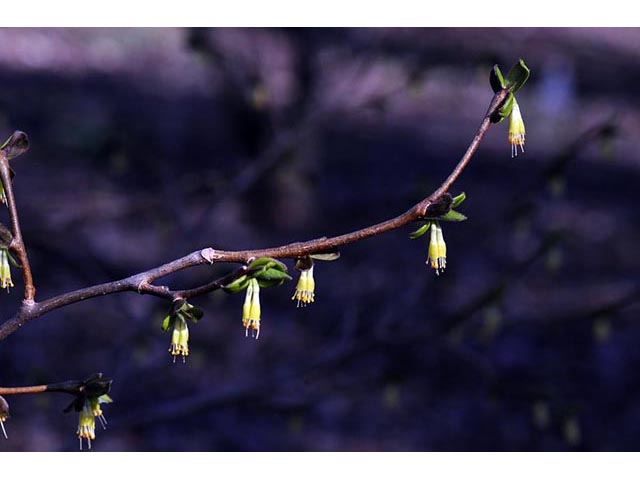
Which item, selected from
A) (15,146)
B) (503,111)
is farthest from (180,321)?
(503,111)

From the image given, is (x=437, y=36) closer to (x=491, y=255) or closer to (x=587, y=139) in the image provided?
(x=491, y=255)

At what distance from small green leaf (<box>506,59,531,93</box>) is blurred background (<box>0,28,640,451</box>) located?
69.3 inches

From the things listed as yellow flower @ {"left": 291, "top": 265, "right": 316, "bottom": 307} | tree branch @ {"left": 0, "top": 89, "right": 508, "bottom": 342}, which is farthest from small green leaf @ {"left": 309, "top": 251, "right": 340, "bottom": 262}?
yellow flower @ {"left": 291, "top": 265, "right": 316, "bottom": 307}

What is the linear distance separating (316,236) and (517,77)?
24.8 ft

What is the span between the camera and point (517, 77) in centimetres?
145

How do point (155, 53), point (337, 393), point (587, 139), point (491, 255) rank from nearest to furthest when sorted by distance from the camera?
point (587, 139), point (337, 393), point (491, 255), point (155, 53)

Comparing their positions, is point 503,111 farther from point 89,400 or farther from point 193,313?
point 89,400

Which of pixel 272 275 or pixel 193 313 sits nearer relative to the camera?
pixel 272 275

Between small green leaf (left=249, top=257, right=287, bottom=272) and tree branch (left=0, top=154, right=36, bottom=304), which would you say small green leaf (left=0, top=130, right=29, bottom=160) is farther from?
small green leaf (left=249, top=257, right=287, bottom=272)

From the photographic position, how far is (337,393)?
635 centimetres

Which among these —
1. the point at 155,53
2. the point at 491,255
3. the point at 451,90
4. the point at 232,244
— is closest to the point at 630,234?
the point at 491,255

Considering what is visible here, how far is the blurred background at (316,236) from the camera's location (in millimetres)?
3771

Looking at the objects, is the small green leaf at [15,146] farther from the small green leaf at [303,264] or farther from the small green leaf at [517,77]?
the small green leaf at [517,77]

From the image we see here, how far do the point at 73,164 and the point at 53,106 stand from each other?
185 cm
